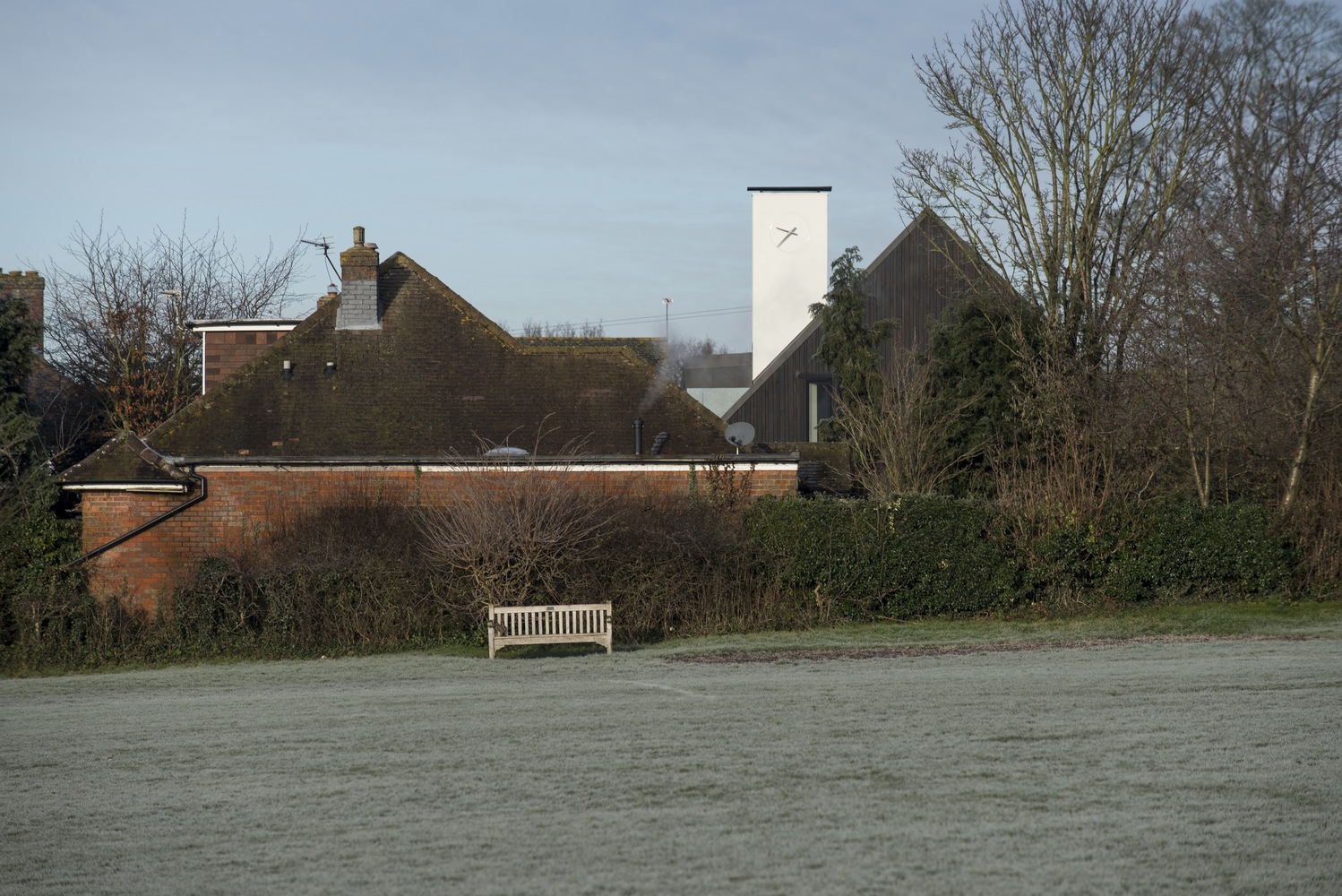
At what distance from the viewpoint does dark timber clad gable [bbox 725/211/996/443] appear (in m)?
36.6

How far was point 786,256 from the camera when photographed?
40.5 metres

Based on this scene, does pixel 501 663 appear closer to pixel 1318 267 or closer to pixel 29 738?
pixel 29 738

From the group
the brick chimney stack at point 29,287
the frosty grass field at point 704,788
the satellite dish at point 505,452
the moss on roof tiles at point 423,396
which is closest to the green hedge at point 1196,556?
the frosty grass field at point 704,788

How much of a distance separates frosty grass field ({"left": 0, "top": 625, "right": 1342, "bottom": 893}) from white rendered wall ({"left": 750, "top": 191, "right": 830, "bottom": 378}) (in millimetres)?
27357

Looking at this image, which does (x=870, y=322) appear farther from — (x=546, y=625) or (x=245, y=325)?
(x=546, y=625)

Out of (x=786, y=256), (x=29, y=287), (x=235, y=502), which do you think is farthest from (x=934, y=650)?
(x=29, y=287)

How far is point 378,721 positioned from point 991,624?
1148 cm

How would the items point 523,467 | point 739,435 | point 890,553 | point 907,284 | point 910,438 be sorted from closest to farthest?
1. point 523,467
2. point 890,553
3. point 739,435
4. point 910,438
5. point 907,284

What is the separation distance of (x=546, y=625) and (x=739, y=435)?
7.09 meters

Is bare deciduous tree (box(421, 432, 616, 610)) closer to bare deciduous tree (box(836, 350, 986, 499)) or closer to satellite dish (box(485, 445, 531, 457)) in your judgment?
satellite dish (box(485, 445, 531, 457))

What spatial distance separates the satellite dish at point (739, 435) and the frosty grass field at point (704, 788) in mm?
9322

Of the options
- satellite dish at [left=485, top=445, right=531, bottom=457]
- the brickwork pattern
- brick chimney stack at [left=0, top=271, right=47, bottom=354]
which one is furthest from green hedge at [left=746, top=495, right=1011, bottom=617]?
brick chimney stack at [left=0, top=271, right=47, bottom=354]

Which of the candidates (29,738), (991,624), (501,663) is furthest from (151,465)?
(991,624)

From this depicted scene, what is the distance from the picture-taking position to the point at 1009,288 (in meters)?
27.4
